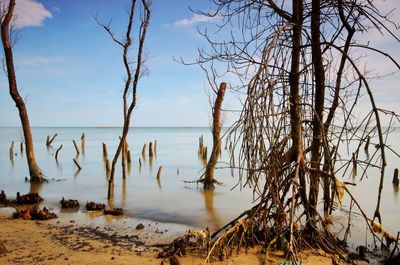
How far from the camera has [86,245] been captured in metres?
5.09

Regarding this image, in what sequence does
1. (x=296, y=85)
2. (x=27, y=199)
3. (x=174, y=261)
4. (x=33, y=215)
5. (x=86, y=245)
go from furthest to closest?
(x=27, y=199) → (x=33, y=215) → (x=86, y=245) → (x=296, y=85) → (x=174, y=261)

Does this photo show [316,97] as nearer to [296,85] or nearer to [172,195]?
[296,85]

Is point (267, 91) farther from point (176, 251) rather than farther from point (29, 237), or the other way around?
point (29, 237)

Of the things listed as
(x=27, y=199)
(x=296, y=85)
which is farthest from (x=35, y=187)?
(x=296, y=85)

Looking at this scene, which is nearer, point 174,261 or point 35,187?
point 174,261

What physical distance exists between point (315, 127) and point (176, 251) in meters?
2.52

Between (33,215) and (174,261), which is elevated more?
(174,261)

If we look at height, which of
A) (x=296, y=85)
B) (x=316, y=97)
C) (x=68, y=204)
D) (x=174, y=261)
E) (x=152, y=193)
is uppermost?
(x=296, y=85)

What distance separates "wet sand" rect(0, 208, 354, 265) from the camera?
439 centimetres

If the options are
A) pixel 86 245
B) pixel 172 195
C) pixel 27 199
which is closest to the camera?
pixel 86 245

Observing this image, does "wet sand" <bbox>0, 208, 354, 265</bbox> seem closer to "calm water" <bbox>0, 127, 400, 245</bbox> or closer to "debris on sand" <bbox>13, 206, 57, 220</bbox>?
"debris on sand" <bbox>13, 206, 57, 220</bbox>

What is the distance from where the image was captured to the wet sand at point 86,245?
439 cm

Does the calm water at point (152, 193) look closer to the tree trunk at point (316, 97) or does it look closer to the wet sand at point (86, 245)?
the wet sand at point (86, 245)

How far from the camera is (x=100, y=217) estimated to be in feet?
24.1
